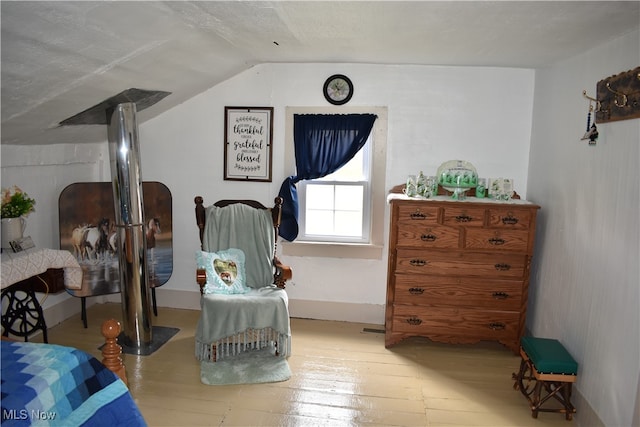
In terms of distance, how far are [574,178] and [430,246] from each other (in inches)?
43.1

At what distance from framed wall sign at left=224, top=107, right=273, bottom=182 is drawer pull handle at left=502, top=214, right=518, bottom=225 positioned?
2030mm

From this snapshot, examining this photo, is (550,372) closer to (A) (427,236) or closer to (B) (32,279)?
(A) (427,236)

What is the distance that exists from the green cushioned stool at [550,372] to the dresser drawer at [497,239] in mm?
772

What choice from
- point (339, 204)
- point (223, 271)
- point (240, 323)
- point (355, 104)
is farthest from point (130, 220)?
point (355, 104)

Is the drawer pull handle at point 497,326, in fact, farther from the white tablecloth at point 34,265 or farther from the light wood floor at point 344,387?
Answer: the white tablecloth at point 34,265

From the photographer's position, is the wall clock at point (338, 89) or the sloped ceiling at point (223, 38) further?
the wall clock at point (338, 89)

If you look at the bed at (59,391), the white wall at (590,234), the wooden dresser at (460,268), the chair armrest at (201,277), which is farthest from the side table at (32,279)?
the white wall at (590,234)

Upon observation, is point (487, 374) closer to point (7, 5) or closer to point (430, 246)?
point (430, 246)

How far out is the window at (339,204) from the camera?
4312mm

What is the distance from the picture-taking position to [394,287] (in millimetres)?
3748

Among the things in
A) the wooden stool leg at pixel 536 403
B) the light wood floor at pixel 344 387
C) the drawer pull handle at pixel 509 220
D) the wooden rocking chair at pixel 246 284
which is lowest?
the light wood floor at pixel 344 387

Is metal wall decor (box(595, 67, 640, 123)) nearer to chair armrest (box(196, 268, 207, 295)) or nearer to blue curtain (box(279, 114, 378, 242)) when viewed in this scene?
blue curtain (box(279, 114, 378, 242))

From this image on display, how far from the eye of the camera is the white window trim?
13.6 feet

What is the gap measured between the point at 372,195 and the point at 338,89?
0.97 m
